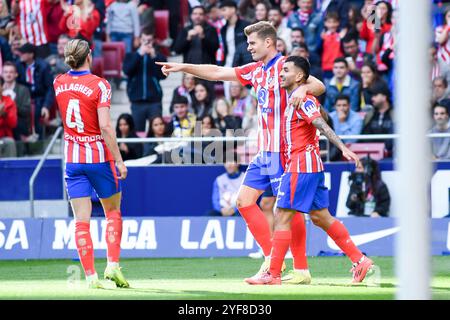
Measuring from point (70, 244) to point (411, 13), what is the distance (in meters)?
9.87

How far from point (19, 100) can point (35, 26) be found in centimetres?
181

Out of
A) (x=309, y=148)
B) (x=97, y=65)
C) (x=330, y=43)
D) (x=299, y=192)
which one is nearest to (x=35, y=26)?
(x=97, y=65)

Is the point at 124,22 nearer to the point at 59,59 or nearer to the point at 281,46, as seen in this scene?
the point at 59,59

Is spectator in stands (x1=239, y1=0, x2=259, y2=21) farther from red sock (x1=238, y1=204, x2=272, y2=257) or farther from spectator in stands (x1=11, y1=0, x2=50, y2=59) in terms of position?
red sock (x1=238, y1=204, x2=272, y2=257)

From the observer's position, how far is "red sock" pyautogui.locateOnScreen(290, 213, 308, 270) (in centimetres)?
1049

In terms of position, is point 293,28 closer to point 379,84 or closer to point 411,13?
point 379,84

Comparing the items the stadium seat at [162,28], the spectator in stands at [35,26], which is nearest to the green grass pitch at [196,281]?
the spectator in stands at [35,26]

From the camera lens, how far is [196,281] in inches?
434

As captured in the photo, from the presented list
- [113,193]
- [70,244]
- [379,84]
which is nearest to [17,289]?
[113,193]

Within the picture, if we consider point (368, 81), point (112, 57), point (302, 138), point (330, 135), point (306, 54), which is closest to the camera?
point (330, 135)

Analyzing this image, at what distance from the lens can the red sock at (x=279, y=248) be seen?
10.1 m

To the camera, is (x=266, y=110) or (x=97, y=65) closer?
(x=266, y=110)

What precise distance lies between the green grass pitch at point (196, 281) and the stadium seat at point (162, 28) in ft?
21.2
